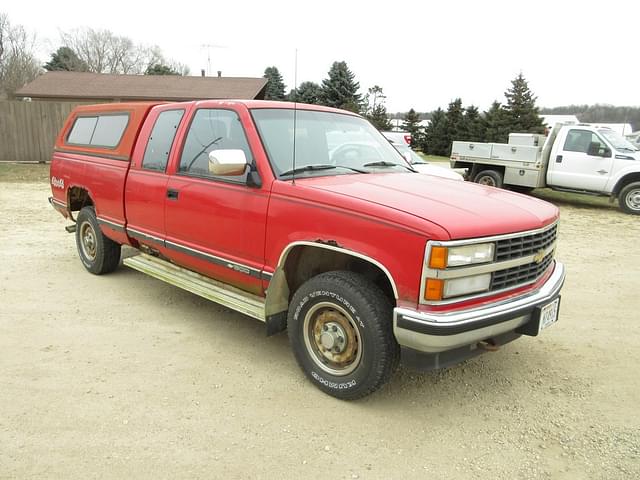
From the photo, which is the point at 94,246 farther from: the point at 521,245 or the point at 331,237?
the point at 521,245

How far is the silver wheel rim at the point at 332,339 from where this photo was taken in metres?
3.35

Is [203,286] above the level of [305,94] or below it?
below

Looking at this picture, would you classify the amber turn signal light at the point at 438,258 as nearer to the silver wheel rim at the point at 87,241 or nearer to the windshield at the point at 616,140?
the silver wheel rim at the point at 87,241

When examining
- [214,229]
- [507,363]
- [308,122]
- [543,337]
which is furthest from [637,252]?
[214,229]

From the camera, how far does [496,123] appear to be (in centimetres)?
3266

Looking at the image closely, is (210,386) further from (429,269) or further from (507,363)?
(507,363)

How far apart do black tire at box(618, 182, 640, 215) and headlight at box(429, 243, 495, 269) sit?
10.8 meters

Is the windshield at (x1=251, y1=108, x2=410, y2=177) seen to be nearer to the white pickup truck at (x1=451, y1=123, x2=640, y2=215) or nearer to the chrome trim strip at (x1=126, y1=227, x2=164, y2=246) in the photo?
the chrome trim strip at (x1=126, y1=227, x2=164, y2=246)

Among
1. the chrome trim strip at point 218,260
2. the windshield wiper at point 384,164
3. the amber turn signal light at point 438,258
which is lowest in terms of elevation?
the chrome trim strip at point 218,260

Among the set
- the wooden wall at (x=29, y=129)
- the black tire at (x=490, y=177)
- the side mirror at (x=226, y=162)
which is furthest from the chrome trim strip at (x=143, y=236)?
the wooden wall at (x=29, y=129)

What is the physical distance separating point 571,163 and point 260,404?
11.7 m

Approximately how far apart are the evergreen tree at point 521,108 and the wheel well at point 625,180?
21.6 metres

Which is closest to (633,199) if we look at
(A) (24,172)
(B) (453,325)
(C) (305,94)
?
(C) (305,94)

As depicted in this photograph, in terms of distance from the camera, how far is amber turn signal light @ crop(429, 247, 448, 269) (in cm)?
281
